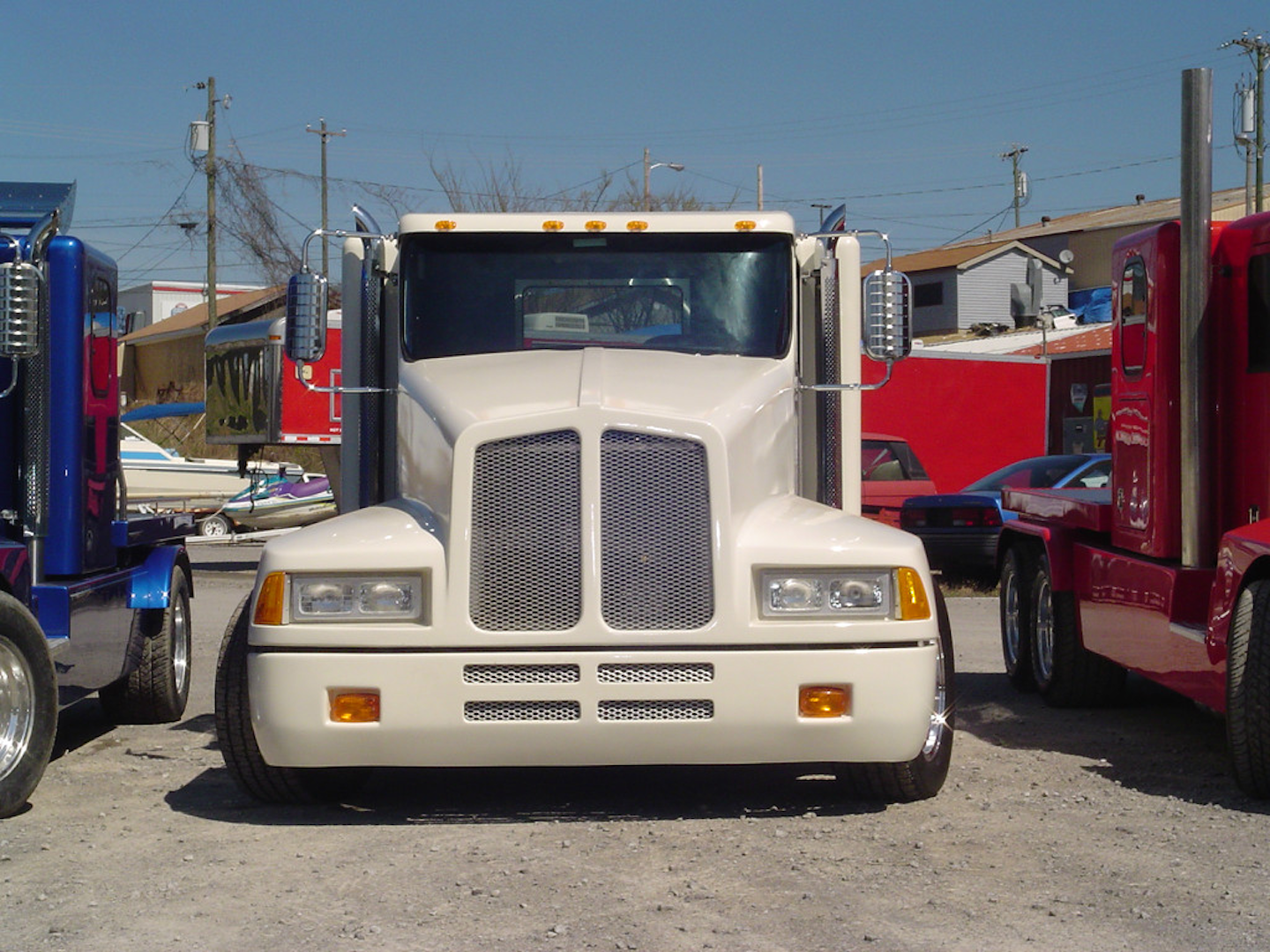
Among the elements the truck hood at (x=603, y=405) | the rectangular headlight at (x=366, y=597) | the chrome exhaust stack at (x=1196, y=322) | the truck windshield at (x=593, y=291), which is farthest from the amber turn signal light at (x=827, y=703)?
the chrome exhaust stack at (x=1196, y=322)

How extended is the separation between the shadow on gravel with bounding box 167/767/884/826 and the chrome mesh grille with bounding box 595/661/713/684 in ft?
2.31

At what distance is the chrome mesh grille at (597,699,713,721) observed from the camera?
19.9ft

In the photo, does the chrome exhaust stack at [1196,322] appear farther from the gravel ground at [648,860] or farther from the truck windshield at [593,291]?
the truck windshield at [593,291]

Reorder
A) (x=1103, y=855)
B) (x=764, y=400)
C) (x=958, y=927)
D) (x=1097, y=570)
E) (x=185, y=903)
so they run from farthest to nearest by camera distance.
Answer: (x=1097, y=570)
(x=764, y=400)
(x=1103, y=855)
(x=185, y=903)
(x=958, y=927)

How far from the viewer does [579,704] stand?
6055mm

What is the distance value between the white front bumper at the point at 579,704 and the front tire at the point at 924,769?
0.51m

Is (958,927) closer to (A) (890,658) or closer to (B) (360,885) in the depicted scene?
(A) (890,658)

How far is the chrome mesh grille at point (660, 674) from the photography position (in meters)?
6.05

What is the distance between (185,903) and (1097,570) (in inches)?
221

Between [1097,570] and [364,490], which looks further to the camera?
[1097,570]

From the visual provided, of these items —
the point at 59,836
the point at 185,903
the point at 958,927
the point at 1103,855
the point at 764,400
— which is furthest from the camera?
the point at 764,400

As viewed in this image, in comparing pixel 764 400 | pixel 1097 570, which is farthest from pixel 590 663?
pixel 1097 570

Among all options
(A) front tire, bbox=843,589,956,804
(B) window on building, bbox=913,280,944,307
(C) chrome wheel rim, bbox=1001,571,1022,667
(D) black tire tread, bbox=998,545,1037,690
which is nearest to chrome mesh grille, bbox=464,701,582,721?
(A) front tire, bbox=843,589,956,804

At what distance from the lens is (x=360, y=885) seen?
17.7 feet
